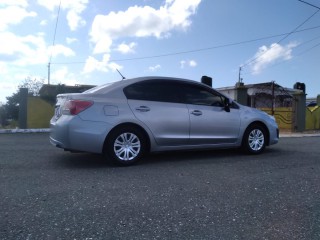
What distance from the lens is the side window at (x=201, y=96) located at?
6.34 metres

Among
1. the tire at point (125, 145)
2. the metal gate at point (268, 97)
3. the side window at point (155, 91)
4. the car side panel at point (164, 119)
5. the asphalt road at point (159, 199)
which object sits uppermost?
the metal gate at point (268, 97)

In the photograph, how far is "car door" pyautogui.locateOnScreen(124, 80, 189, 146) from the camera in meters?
5.75

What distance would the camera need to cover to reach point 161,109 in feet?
19.4

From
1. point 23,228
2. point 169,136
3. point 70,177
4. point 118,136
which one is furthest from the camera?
point 169,136

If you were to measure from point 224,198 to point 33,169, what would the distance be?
311 centimetres

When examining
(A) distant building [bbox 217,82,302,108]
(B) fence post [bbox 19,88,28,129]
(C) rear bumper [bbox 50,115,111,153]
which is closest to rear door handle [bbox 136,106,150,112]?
(C) rear bumper [bbox 50,115,111,153]

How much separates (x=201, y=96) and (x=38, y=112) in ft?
28.5

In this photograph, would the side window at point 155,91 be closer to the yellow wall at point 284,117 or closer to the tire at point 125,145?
the tire at point 125,145

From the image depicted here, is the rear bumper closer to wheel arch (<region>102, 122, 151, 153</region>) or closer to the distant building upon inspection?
wheel arch (<region>102, 122, 151, 153</region>)

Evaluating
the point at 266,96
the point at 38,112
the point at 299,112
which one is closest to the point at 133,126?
the point at 38,112

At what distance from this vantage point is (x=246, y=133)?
6883 millimetres

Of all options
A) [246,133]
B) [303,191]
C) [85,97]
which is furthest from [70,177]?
[246,133]

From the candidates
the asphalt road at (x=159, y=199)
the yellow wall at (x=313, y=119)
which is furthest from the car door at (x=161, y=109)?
the yellow wall at (x=313, y=119)

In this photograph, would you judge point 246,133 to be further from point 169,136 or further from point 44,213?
point 44,213
